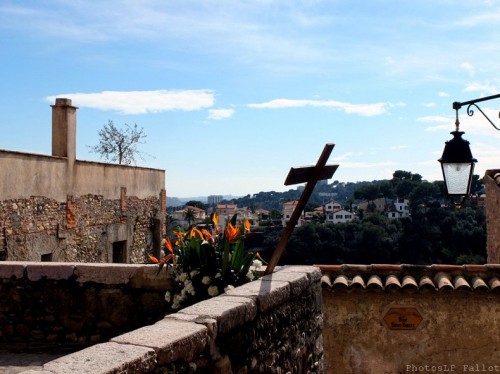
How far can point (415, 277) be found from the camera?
799 cm

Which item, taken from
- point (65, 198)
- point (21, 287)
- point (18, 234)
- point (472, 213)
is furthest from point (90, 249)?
point (472, 213)

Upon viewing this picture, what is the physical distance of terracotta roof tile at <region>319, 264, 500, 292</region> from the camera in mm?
7621

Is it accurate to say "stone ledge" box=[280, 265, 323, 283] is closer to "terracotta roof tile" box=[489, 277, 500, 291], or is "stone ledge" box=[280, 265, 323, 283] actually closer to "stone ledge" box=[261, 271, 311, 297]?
"stone ledge" box=[261, 271, 311, 297]

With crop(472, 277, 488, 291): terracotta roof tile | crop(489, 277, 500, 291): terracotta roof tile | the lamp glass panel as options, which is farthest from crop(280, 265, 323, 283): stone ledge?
crop(489, 277, 500, 291): terracotta roof tile

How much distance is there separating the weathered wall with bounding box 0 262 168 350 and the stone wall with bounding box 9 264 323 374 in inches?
2.4

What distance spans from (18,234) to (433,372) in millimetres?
6089

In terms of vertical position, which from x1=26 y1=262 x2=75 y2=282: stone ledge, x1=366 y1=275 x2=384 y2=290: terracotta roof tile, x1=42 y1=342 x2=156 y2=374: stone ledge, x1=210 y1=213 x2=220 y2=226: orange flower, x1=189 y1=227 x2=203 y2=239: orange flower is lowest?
x1=366 y1=275 x2=384 y2=290: terracotta roof tile

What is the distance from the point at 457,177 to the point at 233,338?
2.61 meters

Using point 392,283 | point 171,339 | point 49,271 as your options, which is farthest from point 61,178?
point 171,339

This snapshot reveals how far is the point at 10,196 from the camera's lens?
28.9 feet

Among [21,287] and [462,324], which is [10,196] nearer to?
[21,287]


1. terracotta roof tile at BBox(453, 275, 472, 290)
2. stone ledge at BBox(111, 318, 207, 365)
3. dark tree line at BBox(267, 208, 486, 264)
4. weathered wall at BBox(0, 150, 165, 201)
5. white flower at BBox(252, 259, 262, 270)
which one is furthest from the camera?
dark tree line at BBox(267, 208, 486, 264)

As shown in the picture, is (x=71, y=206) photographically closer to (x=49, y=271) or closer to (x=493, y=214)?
(x=49, y=271)

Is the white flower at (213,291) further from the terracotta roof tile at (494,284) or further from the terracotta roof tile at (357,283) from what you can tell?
the terracotta roof tile at (494,284)
